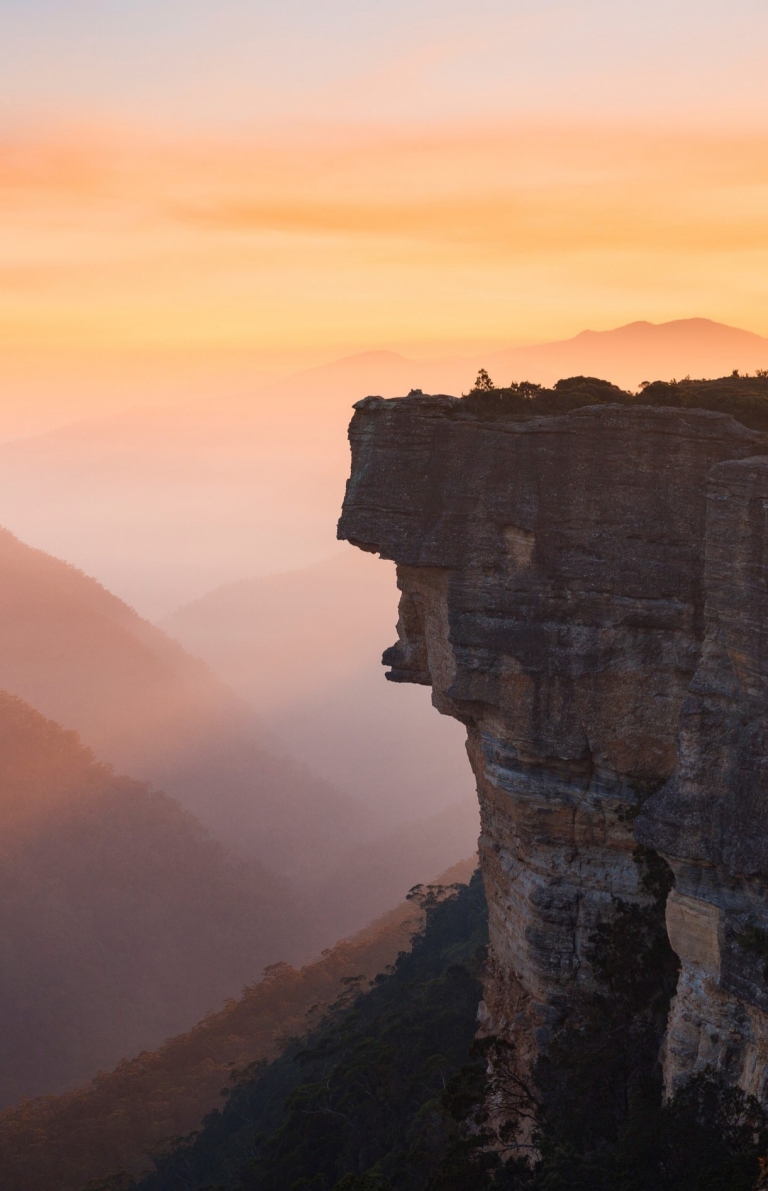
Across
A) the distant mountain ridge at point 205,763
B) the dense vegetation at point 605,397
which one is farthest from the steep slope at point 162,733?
the dense vegetation at point 605,397

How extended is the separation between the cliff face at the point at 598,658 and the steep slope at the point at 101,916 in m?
77.9

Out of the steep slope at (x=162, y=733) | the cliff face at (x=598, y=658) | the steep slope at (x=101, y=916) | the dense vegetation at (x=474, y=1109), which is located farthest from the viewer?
the steep slope at (x=162, y=733)

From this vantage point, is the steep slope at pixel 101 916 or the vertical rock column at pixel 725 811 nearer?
the vertical rock column at pixel 725 811

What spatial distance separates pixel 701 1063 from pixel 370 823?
17113cm

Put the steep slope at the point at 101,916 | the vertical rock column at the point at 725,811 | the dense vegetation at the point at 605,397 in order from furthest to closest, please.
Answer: the steep slope at the point at 101,916 < the dense vegetation at the point at 605,397 < the vertical rock column at the point at 725,811

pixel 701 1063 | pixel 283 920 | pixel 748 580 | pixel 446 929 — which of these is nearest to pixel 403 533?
pixel 748 580

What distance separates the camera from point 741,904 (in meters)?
27.8

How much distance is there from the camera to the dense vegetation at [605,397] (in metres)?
34.6

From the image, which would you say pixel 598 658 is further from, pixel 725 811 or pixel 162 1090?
pixel 162 1090

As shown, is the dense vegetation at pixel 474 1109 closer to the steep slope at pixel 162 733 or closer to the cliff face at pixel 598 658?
the cliff face at pixel 598 658

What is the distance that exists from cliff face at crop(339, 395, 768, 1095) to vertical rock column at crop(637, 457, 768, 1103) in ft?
0.17

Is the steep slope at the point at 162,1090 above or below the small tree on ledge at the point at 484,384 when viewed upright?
below

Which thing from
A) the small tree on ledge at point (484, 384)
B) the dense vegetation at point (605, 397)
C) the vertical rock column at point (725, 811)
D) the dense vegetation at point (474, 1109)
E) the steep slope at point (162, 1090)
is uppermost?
the small tree on ledge at point (484, 384)

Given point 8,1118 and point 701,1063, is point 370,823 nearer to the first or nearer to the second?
point 8,1118
